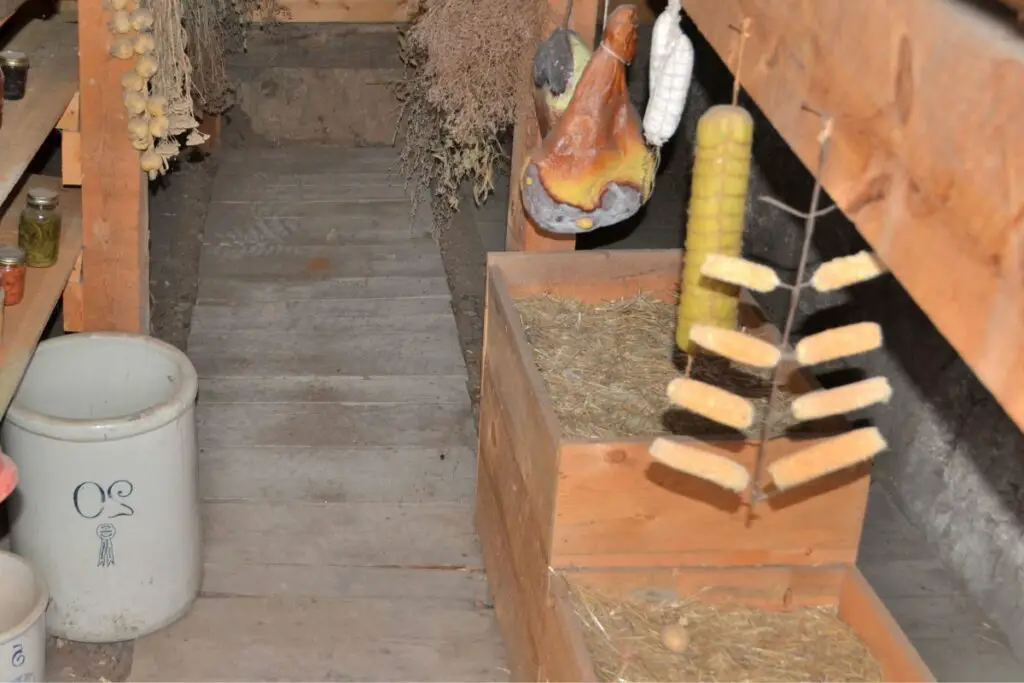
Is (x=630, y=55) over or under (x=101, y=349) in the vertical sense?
over

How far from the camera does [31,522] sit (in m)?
2.15

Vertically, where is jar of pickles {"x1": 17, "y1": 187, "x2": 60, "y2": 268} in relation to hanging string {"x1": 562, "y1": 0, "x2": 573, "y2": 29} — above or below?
below

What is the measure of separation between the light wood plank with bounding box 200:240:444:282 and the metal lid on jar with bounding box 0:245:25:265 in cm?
138

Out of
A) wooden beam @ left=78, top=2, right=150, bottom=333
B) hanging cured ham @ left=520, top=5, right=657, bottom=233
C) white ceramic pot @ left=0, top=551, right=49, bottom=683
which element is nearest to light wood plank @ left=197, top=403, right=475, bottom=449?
wooden beam @ left=78, top=2, right=150, bottom=333

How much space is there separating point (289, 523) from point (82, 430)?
0.69 m

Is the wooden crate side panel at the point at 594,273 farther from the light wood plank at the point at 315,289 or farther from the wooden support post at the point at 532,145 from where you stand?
the light wood plank at the point at 315,289

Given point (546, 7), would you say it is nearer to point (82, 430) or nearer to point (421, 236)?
point (82, 430)

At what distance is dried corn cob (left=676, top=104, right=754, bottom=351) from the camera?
139 centimetres

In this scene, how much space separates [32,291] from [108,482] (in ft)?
1.56

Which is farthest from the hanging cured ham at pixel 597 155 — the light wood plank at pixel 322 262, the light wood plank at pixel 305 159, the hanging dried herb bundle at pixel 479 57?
the light wood plank at pixel 305 159

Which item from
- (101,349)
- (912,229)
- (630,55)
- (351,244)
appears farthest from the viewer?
(351,244)

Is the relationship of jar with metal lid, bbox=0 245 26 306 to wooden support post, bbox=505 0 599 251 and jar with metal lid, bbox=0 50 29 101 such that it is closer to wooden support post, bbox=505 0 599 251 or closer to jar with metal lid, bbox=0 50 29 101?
jar with metal lid, bbox=0 50 29 101

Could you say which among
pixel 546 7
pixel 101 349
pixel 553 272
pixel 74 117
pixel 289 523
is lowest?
pixel 289 523

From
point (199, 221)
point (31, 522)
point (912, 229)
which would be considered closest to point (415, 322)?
point (199, 221)
